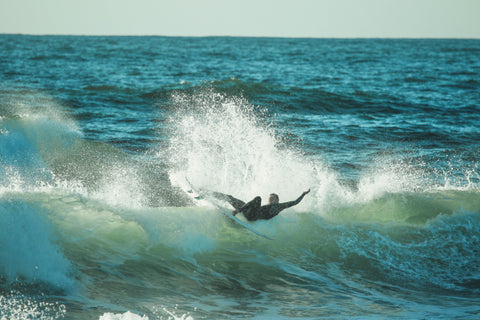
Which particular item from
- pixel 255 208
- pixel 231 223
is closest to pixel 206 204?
pixel 231 223

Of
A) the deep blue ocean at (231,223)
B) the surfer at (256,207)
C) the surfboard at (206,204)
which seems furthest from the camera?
the surfer at (256,207)

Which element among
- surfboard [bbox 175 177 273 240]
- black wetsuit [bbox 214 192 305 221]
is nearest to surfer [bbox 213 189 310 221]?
black wetsuit [bbox 214 192 305 221]

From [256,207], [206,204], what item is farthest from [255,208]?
[206,204]

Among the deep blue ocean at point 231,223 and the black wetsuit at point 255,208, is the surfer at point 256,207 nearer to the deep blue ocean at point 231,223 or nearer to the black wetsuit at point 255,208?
the black wetsuit at point 255,208

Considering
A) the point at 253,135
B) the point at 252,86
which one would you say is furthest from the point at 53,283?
the point at 252,86

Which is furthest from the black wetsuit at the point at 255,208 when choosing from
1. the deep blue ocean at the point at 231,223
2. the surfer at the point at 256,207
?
the deep blue ocean at the point at 231,223

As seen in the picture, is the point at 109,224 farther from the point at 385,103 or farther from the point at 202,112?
the point at 385,103

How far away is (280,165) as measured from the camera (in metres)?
12.5

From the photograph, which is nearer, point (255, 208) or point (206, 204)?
point (255, 208)

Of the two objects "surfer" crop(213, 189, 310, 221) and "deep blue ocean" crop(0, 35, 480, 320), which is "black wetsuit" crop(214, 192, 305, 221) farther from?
"deep blue ocean" crop(0, 35, 480, 320)

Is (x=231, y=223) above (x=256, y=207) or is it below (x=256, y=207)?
below

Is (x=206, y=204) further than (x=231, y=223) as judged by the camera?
Yes

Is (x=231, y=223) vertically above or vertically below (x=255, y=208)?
below

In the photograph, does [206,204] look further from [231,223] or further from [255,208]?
[255,208]
